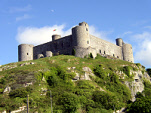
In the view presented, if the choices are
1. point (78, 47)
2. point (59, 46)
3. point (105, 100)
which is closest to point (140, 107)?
point (105, 100)

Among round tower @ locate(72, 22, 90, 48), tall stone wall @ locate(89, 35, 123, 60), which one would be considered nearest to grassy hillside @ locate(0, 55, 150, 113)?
round tower @ locate(72, 22, 90, 48)

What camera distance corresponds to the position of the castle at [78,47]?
69.8m

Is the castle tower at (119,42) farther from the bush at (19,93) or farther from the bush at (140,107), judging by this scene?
the bush at (19,93)

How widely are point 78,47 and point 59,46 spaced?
34.2 feet

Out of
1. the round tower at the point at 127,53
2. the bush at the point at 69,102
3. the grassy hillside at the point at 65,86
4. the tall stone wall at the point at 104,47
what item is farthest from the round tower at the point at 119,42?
the bush at the point at 69,102

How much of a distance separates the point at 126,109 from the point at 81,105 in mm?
11393

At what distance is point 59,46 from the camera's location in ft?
252

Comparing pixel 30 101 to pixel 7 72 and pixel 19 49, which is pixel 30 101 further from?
pixel 19 49

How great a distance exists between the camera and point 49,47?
262 feet

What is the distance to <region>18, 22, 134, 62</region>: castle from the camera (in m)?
69.8

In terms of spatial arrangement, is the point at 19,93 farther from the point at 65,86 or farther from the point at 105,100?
the point at 105,100

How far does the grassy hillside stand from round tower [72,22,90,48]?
237 inches

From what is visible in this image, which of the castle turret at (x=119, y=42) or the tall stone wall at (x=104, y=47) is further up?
the castle turret at (x=119, y=42)

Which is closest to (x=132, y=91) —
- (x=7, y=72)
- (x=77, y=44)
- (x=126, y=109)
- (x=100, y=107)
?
(x=126, y=109)
